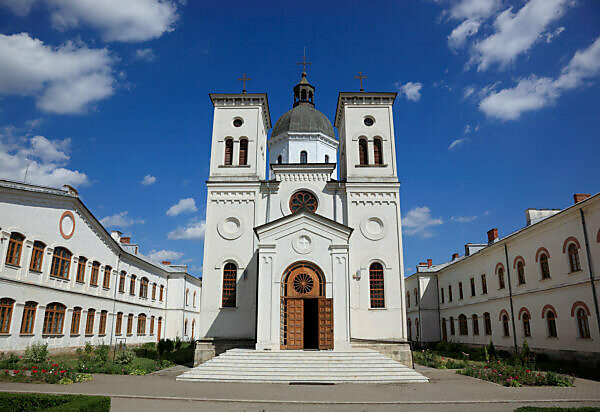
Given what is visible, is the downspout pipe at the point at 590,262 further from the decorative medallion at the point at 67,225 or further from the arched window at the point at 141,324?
the arched window at the point at 141,324

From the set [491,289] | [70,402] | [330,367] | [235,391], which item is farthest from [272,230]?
[491,289]

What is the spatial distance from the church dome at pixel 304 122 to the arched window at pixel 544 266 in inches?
609

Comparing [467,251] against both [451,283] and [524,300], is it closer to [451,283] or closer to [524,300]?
[451,283]

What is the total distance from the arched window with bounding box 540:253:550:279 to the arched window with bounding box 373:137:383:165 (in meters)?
10.1

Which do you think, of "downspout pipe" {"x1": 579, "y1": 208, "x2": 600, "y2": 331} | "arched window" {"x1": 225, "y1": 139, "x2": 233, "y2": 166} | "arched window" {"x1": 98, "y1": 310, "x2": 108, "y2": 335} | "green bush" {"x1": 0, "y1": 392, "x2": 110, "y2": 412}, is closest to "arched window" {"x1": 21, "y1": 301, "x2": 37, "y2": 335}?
"arched window" {"x1": 98, "y1": 310, "x2": 108, "y2": 335}

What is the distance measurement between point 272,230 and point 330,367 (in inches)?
274

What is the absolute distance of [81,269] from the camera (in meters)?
25.3

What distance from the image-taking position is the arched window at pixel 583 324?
762 inches

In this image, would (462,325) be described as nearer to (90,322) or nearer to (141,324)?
(141,324)

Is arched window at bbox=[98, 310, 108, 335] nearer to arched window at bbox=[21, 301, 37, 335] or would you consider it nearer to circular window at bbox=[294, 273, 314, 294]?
arched window at bbox=[21, 301, 37, 335]

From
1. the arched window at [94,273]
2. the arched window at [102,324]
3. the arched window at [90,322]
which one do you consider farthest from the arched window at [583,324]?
the arched window at [102,324]

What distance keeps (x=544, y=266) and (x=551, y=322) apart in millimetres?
2910

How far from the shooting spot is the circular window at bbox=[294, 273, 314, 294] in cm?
2027

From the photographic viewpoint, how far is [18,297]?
19.6m
